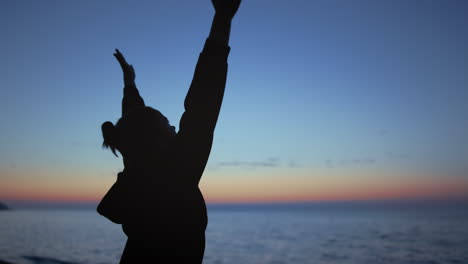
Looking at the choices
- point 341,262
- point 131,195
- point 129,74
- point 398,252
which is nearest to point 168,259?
point 131,195

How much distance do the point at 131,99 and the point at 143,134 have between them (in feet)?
3.60

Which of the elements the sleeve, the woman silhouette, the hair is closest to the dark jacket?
the woman silhouette

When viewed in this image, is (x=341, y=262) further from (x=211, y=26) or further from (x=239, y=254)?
(x=211, y=26)

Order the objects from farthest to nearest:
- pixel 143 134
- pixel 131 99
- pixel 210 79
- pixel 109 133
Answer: pixel 131 99, pixel 109 133, pixel 143 134, pixel 210 79

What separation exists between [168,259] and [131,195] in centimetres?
30

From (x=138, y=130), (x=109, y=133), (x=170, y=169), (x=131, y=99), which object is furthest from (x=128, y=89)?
(x=170, y=169)

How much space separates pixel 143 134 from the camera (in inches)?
50.6

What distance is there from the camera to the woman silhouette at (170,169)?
42.3 inches

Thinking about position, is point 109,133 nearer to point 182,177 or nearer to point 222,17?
point 182,177

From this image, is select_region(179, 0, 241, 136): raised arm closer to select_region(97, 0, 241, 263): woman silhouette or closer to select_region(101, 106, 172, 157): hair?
select_region(97, 0, 241, 263): woman silhouette

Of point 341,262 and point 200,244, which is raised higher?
point 200,244

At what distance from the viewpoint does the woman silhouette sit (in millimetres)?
1074

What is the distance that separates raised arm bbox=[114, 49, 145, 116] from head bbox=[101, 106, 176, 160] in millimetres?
895

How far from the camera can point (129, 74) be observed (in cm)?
248
